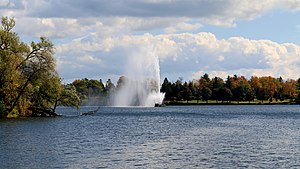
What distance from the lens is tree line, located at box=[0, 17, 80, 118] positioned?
72.6 meters

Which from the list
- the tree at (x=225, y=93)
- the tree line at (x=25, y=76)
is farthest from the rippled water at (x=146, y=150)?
the tree at (x=225, y=93)

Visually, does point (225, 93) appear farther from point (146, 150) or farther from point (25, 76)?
point (146, 150)

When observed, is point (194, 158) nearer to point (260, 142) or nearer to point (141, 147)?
point (141, 147)

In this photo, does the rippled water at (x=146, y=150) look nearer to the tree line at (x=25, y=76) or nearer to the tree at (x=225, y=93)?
the tree line at (x=25, y=76)

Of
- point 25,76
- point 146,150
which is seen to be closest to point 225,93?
point 25,76

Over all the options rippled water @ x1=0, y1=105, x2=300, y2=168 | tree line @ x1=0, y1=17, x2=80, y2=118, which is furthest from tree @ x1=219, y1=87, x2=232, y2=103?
rippled water @ x1=0, y1=105, x2=300, y2=168

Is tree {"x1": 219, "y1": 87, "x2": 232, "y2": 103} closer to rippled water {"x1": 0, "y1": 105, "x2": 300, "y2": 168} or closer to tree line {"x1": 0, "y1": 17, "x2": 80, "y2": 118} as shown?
tree line {"x1": 0, "y1": 17, "x2": 80, "y2": 118}

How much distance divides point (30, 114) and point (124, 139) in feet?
121

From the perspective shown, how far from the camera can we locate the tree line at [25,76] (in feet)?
238

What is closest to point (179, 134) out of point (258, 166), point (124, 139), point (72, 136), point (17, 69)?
point (124, 139)

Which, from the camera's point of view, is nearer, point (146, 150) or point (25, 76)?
point (146, 150)

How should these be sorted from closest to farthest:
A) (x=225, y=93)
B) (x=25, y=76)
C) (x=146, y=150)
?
(x=146, y=150) → (x=25, y=76) → (x=225, y=93)

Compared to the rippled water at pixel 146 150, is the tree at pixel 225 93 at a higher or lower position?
higher

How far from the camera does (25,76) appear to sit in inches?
3009
